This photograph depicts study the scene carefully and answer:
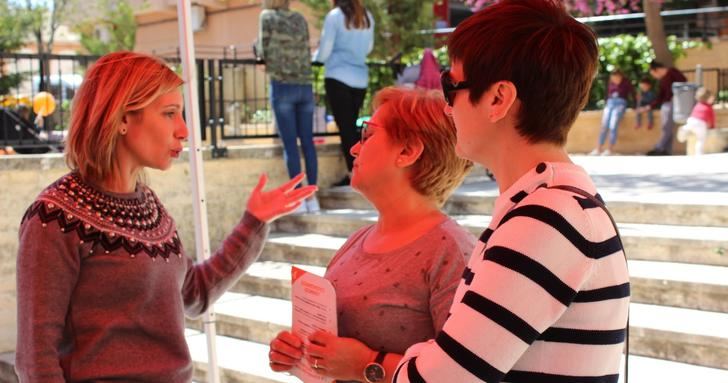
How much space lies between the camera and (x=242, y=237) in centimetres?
260

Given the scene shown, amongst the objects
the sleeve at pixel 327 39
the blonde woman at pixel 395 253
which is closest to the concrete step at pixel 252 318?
the sleeve at pixel 327 39

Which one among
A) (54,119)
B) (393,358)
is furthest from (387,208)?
(54,119)

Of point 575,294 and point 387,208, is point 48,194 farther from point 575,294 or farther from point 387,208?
point 575,294

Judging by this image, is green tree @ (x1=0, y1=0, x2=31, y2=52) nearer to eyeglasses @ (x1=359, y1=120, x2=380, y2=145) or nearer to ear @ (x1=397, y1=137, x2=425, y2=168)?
Answer: eyeglasses @ (x1=359, y1=120, x2=380, y2=145)

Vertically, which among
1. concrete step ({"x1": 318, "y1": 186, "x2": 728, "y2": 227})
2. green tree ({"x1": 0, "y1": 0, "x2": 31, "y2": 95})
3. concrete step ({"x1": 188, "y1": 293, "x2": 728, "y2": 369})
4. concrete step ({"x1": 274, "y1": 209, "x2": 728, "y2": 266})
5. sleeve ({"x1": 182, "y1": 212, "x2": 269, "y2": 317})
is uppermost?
green tree ({"x1": 0, "y1": 0, "x2": 31, "y2": 95})

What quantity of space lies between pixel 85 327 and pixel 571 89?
1326 millimetres

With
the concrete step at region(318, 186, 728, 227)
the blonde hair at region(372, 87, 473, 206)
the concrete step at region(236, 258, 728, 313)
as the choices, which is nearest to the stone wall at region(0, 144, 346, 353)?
the concrete step at region(318, 186, 728, 227)

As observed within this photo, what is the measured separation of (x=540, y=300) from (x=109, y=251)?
4.01 ft

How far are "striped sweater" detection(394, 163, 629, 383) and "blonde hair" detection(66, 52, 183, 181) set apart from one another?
1.14 m

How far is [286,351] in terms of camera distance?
209cm

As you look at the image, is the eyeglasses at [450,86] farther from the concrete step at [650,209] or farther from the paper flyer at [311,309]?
the concrete step at [650,209]

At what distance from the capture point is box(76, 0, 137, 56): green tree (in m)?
28.4

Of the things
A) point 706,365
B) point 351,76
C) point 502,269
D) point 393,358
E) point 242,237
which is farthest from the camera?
point 351,76

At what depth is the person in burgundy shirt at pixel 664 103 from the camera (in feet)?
45.5
